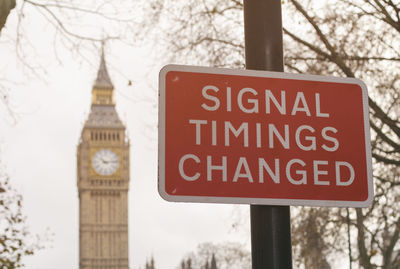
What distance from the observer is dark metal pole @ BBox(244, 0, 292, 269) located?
8.78ft

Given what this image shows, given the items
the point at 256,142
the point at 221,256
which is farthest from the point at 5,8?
the point at 221,256

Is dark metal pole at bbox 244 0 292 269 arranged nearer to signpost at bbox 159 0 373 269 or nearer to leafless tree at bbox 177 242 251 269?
signpost at bbox 159 0 373 269

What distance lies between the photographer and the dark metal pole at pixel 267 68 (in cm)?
268

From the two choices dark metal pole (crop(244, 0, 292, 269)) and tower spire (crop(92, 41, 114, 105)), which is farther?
tower spire (crop(92, 41, 114, 105))

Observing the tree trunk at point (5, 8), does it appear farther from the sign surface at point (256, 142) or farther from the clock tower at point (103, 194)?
the clock tower at point (103, 194)

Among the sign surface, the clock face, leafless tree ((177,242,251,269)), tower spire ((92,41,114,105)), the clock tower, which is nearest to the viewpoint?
the sign surface

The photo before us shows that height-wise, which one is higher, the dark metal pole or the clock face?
the clock face

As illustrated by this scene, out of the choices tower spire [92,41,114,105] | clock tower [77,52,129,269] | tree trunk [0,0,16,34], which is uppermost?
tower spire [92,41,114,105]

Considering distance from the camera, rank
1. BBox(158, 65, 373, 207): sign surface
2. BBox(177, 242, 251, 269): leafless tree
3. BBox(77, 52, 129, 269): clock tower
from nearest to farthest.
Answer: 1. BBox(158, 65, 373, 207): sign surface
2. BBox(177, 242, 251, 269): leafless tree
3. BBox(77, 52, 129, 269): clock tower

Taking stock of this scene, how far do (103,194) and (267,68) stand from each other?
4557 inches

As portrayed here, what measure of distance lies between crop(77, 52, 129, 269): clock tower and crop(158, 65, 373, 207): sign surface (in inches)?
4472

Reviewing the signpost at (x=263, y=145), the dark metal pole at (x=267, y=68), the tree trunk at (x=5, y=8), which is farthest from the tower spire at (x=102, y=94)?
the signpost at (x=263, y=145)

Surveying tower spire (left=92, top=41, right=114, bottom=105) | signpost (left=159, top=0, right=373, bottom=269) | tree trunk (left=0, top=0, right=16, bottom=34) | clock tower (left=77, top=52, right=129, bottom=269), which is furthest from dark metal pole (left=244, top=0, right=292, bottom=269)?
tower spire (left=92, top=41, right=114, bottom=105)

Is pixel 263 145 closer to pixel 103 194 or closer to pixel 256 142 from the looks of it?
pixel 256 142
